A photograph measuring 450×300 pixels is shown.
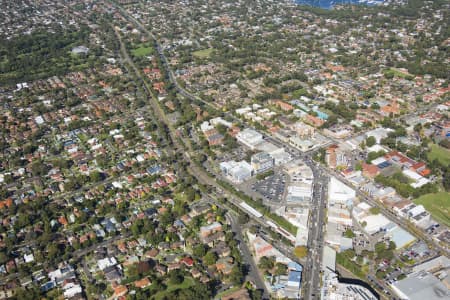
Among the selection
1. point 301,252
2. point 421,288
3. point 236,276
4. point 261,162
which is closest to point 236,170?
point 261,162

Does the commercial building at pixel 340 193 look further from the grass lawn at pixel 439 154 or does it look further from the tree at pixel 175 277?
the tree at pixel 175 277

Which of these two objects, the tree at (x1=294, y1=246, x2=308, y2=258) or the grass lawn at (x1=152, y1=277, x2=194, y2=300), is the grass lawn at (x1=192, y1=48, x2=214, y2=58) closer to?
the tree at (x1=294, y1=246, x2=308, y2=258)

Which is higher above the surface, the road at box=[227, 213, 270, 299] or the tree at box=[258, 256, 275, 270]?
the tree at box=[258, 256, 275, 270]

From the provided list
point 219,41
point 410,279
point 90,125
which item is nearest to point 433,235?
point 410,279

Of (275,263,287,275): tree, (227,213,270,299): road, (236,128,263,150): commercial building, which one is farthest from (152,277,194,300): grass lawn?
(236,128,263,150): commercial building

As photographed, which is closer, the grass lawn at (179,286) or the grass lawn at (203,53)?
the grass lawn at (179,286)

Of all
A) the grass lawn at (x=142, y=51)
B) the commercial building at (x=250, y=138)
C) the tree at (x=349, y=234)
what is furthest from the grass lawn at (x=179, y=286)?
the grass lawn at (x=142, y=51)

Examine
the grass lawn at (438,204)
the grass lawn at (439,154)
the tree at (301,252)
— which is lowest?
the grass lawn at (439,154)
